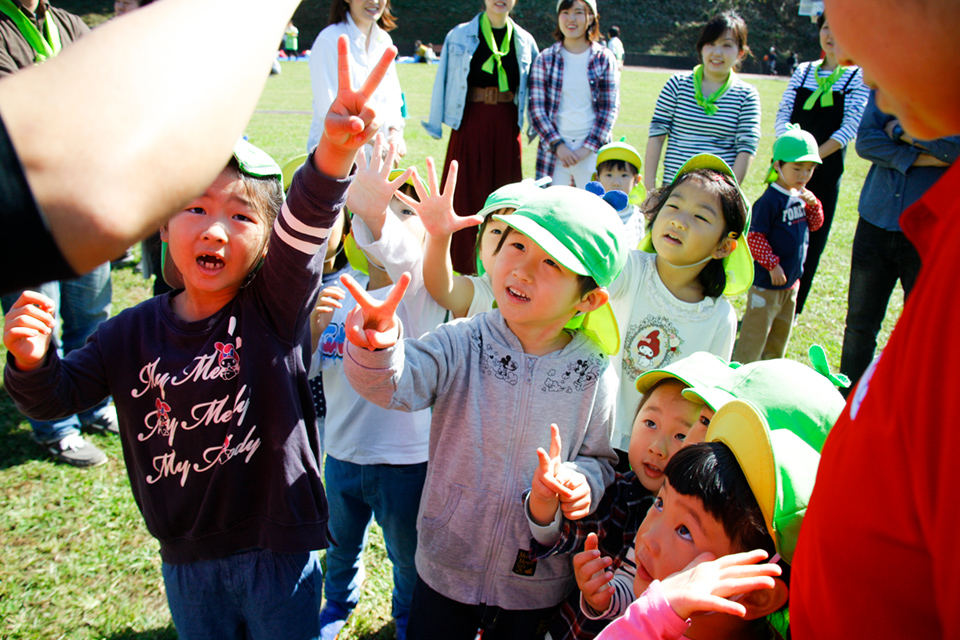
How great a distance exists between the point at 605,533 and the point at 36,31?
11.2 ft

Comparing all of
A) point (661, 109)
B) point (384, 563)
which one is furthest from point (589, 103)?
point (384, 563)

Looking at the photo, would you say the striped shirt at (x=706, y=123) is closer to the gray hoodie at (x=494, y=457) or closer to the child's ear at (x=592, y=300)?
the child's ear at (x=592, y=300)

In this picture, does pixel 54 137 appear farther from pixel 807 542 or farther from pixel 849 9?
pixel 807 542

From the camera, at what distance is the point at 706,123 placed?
4.76m

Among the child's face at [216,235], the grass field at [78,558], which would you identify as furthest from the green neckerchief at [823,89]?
the child's face at [216,235]

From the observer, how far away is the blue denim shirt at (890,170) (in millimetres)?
3367

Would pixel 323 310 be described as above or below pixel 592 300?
below

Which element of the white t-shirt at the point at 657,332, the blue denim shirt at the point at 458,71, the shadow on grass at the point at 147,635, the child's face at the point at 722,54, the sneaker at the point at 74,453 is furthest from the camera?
the blue denim shirt at the point at 458,71

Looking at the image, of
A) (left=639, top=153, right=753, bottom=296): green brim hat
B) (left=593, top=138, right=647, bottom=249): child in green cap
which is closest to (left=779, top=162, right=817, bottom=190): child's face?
(left=593, top=138, right=647, bottom=249): child in green cap

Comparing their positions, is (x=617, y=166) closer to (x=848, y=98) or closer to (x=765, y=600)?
(x=848, y=98)

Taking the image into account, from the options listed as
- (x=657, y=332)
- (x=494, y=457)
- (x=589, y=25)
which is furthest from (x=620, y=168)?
(x=494, y=457)

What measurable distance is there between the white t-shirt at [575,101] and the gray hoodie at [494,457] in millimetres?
3979

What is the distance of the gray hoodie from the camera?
1.70 m

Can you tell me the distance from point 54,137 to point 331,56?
4.30 m
